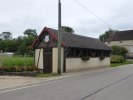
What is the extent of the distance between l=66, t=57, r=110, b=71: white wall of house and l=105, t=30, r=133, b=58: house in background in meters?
39.3

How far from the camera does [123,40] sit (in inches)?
3150

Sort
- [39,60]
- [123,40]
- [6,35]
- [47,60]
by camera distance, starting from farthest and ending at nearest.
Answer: [6,35], [123,40], [39,60], [47,60]

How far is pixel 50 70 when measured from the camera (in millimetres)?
27391

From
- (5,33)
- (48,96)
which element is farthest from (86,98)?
(5,33)

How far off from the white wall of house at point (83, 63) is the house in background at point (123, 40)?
3931cm

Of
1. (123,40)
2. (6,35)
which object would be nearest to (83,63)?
(123,40)

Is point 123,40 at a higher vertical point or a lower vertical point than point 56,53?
higher

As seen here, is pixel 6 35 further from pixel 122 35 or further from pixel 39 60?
pixel 39 60

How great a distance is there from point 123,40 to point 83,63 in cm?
5069

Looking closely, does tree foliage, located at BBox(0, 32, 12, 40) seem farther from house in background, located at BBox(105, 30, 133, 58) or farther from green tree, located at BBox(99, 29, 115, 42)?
house in background, located at BBox(105, 30, 133, 58)

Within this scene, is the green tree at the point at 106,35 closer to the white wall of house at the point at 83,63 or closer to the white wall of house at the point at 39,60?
the white wall of house at the point at 83,63

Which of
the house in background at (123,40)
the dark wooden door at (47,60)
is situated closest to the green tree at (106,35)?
the house in background at (123,40)

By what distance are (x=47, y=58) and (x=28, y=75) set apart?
22.6 ft

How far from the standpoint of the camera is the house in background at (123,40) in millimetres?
77650
